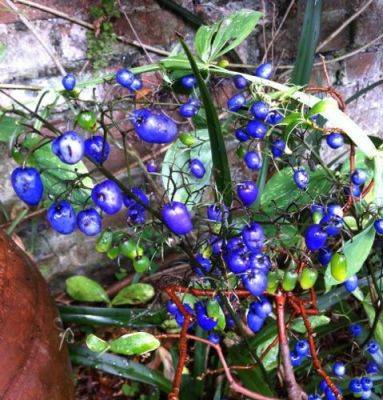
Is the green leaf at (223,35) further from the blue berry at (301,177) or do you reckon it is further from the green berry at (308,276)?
the green berry at (308,276)

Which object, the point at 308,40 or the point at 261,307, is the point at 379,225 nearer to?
the point at 261,307

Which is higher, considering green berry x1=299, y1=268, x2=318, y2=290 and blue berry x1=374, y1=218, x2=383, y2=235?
blue berry x1=374, y1=218, x2=383, y2=235

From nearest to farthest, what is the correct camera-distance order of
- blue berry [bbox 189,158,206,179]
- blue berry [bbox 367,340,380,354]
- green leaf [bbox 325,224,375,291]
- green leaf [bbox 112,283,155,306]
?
green leaf [bbox 325,224,375,291], blue berry [bbox 189,158,206,179], blue berry [bbox 367,340,380,354], green leaf [bbox 112,283,155,306]

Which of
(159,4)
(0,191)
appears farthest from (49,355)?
(159,4)

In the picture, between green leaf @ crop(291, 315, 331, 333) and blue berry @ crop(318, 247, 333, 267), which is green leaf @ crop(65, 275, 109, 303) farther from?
blue berry @ crop(318, 247, 333, 267)

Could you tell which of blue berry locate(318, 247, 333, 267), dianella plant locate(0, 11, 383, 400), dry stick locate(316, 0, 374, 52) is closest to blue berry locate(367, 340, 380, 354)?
dianella plant locate(0, 11, 383, 400)

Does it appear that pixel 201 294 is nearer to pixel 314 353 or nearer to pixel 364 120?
pixel 314 353
